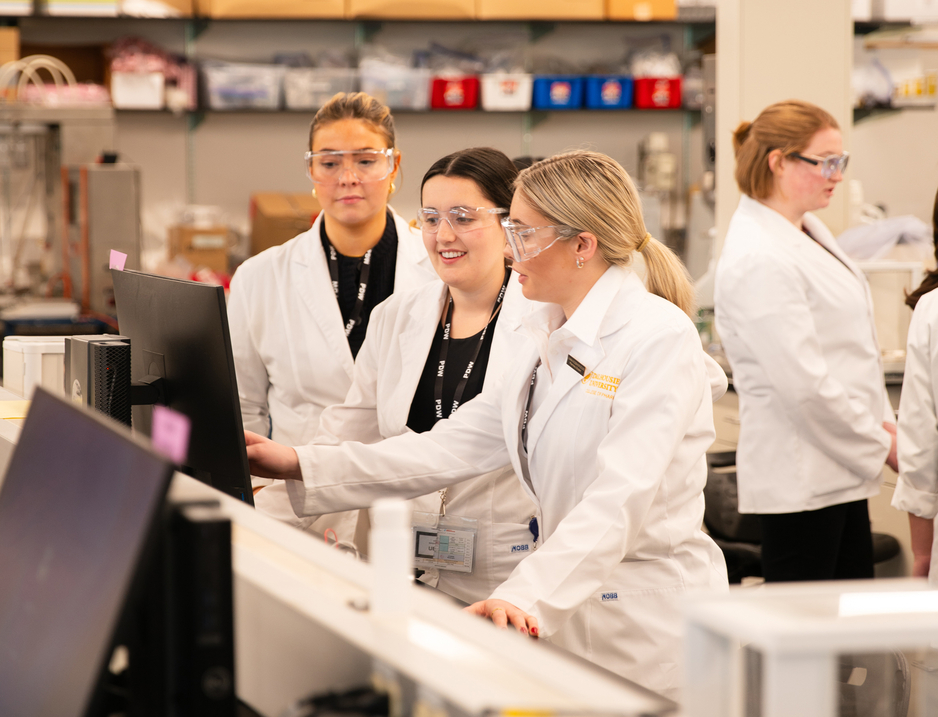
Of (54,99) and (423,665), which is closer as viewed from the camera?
(423,665)

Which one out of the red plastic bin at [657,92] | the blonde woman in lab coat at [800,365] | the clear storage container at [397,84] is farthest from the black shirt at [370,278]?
the red plastic bin at [657,92]

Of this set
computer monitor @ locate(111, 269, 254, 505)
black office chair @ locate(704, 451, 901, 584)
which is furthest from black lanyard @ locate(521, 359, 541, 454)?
black office chair @ locate(704, 451, 901, 584)

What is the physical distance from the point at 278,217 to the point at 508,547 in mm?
2964

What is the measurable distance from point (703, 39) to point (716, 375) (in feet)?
11.9

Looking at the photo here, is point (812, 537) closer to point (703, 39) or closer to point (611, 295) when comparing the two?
point (611, 295)

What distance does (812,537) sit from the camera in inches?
102

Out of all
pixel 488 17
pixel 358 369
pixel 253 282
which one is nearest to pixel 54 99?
pixel 488 17

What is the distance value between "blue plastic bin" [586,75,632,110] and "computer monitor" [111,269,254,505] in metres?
3.75

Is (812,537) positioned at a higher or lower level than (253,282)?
lower

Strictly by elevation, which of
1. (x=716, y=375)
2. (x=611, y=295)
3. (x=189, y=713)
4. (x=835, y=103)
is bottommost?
(x=189, y=713)

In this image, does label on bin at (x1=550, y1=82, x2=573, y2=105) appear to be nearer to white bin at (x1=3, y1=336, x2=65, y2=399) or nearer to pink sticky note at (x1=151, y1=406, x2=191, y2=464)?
white bin at (x1=3, y1=336, x2=65, y2=399)

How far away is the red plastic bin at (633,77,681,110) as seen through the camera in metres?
5.04

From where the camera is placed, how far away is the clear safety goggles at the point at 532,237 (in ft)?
5.38

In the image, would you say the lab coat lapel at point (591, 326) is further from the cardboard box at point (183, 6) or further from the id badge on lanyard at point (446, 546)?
the cardboard box at point (183, 6)
